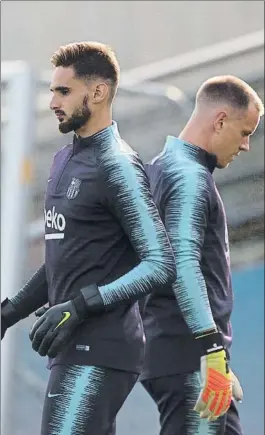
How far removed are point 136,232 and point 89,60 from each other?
50cm

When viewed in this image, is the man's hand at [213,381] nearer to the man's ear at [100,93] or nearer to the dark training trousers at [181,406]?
the dark training trousers at [181,406]

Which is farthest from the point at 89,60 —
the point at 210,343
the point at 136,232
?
the point at 210,343

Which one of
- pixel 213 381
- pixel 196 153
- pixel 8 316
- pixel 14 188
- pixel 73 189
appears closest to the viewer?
pixel 73 189

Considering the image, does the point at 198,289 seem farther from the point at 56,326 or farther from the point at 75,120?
the point at 75,120

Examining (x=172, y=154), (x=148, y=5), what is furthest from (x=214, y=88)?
(x=148, y=5)

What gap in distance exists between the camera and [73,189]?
119 inches

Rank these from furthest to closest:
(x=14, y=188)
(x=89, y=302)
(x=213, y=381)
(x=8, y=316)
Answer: (x=14, y=188) → (x=8, y=316) → (x=213, y=381) → (x=89, y=302)

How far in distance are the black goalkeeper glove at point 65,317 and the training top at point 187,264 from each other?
381 mm

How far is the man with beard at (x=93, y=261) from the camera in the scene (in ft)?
9.62

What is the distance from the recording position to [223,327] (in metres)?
3.42

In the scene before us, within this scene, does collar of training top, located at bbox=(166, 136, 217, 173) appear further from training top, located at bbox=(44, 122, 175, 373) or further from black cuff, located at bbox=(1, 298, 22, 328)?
black cuff, located at bbox=(1, 298, 22, 328)

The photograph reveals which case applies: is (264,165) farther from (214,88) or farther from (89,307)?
(89,307)

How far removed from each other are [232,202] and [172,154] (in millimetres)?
2763

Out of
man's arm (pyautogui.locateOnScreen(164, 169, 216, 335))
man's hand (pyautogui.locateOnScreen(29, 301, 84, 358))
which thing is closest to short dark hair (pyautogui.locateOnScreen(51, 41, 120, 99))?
man's arm (pyautogui.locateOnScreen(164, 169, 216, 335))
